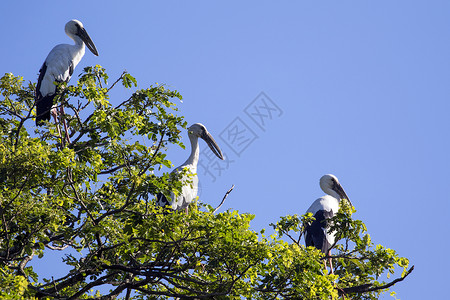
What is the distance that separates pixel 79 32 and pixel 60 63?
122cm

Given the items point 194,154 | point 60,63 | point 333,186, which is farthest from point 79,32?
point 333,186

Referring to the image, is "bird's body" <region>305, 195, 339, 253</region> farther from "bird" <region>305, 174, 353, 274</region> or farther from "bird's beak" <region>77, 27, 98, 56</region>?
"bird's beak" <region>77, 27, 98, 56</region>

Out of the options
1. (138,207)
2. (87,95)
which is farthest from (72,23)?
(138,207)

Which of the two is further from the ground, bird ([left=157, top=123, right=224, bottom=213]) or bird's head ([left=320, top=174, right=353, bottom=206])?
bird's head ([left=320, top=174, right=353, bottom=206])

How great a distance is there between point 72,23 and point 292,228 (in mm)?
6982

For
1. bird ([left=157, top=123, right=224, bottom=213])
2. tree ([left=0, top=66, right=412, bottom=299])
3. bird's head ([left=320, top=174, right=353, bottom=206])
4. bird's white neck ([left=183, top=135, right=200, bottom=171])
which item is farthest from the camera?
bird's head ([left=320, top=174, right=353, bottom=206])

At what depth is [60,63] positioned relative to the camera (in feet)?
37.6

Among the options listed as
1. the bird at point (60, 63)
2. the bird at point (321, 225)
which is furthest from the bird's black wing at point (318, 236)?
the bird at point (60, 63)

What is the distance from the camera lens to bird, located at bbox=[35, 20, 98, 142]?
10328 mm

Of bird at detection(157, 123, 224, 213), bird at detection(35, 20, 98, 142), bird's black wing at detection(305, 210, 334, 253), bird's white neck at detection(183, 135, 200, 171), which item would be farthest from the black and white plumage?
bird's black wing at detection(305, 210, 334, 253)

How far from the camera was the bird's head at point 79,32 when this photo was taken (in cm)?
1241

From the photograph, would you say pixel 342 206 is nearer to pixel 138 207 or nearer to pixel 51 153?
pixel 138 207

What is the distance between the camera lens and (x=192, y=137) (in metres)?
11.2

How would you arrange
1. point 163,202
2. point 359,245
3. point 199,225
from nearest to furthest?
1. point 199,225
2. point 359,245
3. point 163,202
